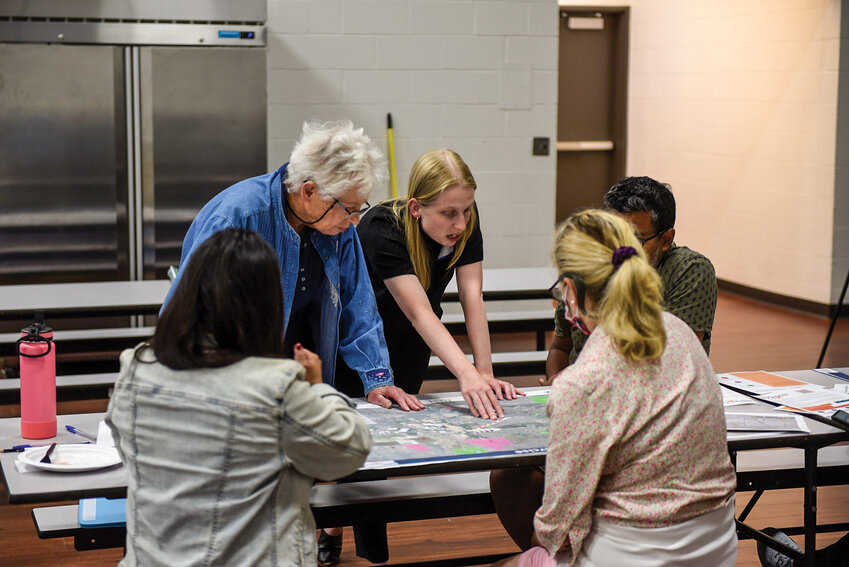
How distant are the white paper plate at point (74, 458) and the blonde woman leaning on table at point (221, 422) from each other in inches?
14.8

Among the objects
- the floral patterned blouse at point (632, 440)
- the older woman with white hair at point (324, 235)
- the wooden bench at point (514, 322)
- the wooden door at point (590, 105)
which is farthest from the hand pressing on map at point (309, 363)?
the wooden door at point (590, 105)

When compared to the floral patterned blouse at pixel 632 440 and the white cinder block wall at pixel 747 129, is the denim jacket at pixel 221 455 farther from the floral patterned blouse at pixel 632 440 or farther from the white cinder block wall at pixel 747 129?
the white cinder block wall at pixel 747 129

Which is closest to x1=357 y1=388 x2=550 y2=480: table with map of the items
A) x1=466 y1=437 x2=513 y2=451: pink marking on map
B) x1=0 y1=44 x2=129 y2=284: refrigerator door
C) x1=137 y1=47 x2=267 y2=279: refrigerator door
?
x1=466 y1=437 x2=513 y2=451: pink marking on map

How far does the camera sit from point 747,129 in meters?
7.48

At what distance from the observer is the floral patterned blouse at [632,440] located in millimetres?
1653

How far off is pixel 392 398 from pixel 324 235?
430mm

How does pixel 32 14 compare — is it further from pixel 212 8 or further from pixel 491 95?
pixel 491 95

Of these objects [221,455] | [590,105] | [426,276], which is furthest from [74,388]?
[590,105]

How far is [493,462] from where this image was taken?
77.5 inches

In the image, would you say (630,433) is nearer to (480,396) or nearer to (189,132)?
Answer: (480,396)

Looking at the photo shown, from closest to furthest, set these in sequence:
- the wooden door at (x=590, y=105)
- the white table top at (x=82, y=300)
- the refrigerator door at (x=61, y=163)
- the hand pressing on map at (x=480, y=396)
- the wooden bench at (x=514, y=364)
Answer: the hand pressing on map at (x=480, y=396) → the white table top at (x=82, y=300) → the wooden bench at (x=514, y=364) → the refrigerator door at (x=61, y=163) → the wooden door at (x=590, y=105)

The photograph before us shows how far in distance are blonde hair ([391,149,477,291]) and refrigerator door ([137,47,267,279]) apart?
2795mm

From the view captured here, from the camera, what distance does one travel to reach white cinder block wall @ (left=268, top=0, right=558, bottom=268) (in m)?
5.50

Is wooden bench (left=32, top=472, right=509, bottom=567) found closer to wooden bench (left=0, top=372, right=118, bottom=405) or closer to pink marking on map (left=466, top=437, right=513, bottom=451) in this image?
pink marking on map (left=466, top=437, right=513, bottom=451)
